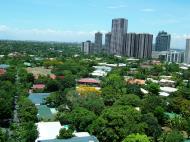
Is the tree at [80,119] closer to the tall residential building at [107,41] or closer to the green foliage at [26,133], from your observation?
the green foliage at [26,133]

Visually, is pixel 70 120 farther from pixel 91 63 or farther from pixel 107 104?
pixel 91 63

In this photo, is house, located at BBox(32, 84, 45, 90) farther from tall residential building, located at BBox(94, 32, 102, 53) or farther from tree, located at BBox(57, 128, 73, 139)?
tall residential building, located at BBox(94, 32, 102, 53)

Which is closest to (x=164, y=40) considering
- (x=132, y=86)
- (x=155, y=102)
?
(x=132, y=86)

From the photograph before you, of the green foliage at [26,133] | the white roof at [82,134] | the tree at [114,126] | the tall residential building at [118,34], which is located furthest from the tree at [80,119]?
the tall residential building at [118,34]

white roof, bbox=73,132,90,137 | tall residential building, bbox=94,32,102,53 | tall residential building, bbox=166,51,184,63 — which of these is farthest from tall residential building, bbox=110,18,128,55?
white roof, bbox=73,132,90,137

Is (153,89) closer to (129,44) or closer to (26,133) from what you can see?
(26,133)
